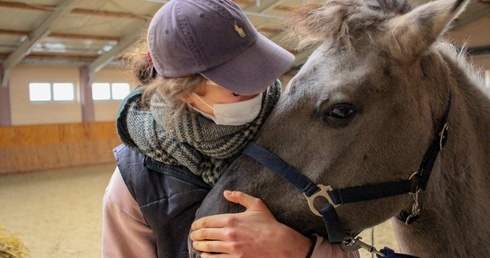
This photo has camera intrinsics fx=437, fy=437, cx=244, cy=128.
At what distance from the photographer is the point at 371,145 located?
47.0 inches

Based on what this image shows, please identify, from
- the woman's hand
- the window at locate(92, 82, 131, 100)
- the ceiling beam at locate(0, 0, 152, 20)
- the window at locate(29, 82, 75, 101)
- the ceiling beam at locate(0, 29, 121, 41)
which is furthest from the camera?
the window at locate(92, 82, 131, 100)

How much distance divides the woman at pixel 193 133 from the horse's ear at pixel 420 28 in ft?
0.97

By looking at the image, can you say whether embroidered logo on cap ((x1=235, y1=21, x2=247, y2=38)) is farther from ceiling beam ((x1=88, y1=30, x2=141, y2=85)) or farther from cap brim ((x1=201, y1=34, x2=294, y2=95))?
ceiling beam ((x1=88, y1=30, x2=141, y2=85))

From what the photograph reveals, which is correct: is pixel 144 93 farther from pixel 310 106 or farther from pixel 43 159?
pixel 43 159

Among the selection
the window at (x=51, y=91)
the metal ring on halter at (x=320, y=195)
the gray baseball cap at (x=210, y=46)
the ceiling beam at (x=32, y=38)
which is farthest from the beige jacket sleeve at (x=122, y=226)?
the window at (x=51, y=91)

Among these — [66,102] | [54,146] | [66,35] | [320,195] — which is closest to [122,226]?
[320,195]

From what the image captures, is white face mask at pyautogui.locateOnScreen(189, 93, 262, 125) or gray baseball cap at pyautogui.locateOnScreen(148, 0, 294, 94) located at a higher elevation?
gray baseball cap at pyautogui.locateOnScreen(148, 0, 294, 94)

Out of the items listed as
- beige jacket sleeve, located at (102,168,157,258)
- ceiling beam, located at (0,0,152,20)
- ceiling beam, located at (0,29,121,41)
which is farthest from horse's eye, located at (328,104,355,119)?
ceiling beam, located at (0,29,121,41)

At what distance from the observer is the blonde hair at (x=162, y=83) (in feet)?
3.70

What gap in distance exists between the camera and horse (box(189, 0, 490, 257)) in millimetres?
1180

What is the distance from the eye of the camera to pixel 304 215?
3.92 ft

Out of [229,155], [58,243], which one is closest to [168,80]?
[229,155]

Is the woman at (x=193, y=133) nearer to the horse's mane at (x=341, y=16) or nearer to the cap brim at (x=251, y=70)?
the cap brim at (x=251, y=70)

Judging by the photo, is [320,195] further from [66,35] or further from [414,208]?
[66,35]
